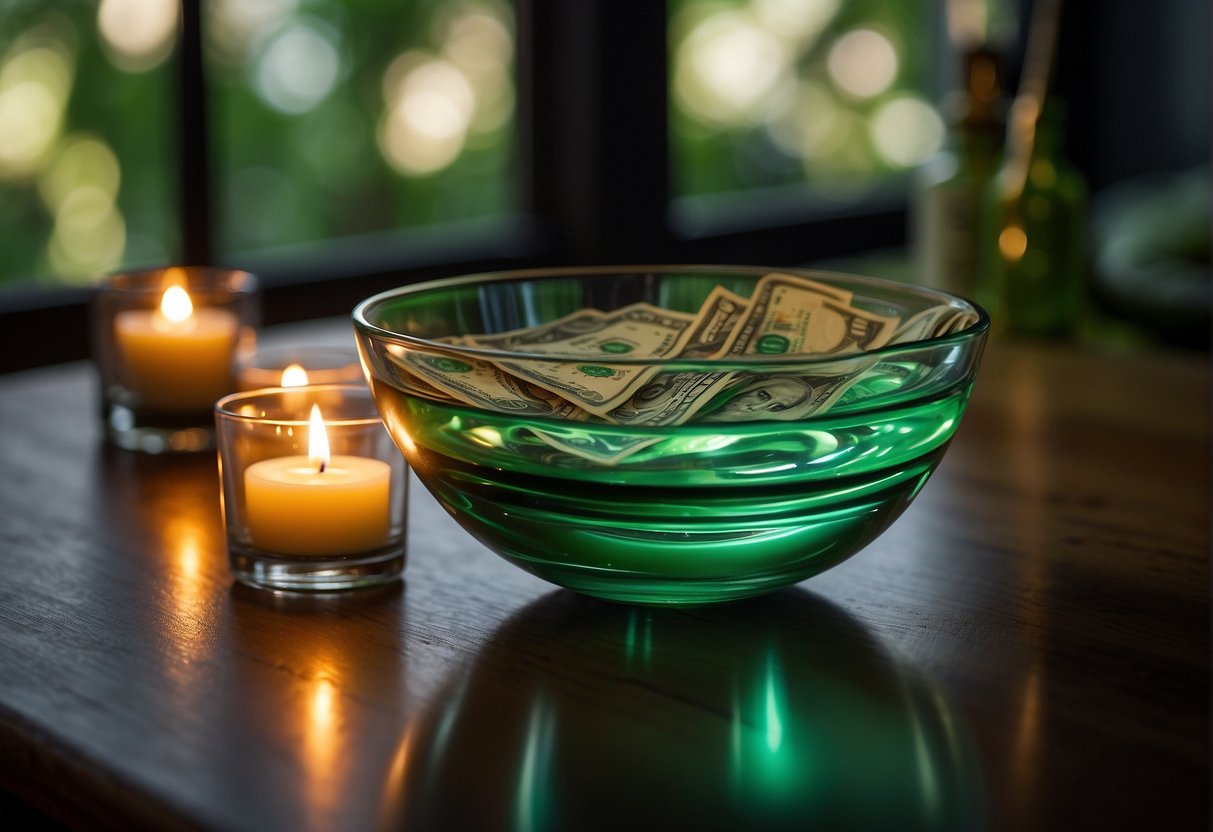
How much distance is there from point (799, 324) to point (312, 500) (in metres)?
0.26

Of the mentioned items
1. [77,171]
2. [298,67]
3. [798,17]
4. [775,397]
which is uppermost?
[798,17]

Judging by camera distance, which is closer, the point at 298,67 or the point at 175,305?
the point at 175,305

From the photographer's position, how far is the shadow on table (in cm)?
44

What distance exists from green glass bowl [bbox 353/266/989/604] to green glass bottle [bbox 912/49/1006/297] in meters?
0.72

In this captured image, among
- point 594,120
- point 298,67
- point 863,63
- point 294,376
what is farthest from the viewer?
point 863,63

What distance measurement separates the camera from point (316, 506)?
63cm

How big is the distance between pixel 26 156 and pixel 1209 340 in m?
2.36

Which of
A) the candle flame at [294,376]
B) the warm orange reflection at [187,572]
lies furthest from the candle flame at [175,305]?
the warm orange reflection at [187,572]

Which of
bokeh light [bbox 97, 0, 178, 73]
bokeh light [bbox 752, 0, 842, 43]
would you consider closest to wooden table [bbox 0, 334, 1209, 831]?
bokeh light [bbox 97, 0, 178, 73]

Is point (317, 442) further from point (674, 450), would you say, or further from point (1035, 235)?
point (1035, 235)

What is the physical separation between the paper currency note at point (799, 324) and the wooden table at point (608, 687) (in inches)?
4.3

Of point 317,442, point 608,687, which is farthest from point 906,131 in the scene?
point 608,687

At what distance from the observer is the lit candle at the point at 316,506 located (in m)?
0.63

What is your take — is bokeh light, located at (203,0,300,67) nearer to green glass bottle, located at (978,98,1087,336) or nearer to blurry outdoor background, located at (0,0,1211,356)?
blurry outdoor background, located at (0,0,1211,356)
